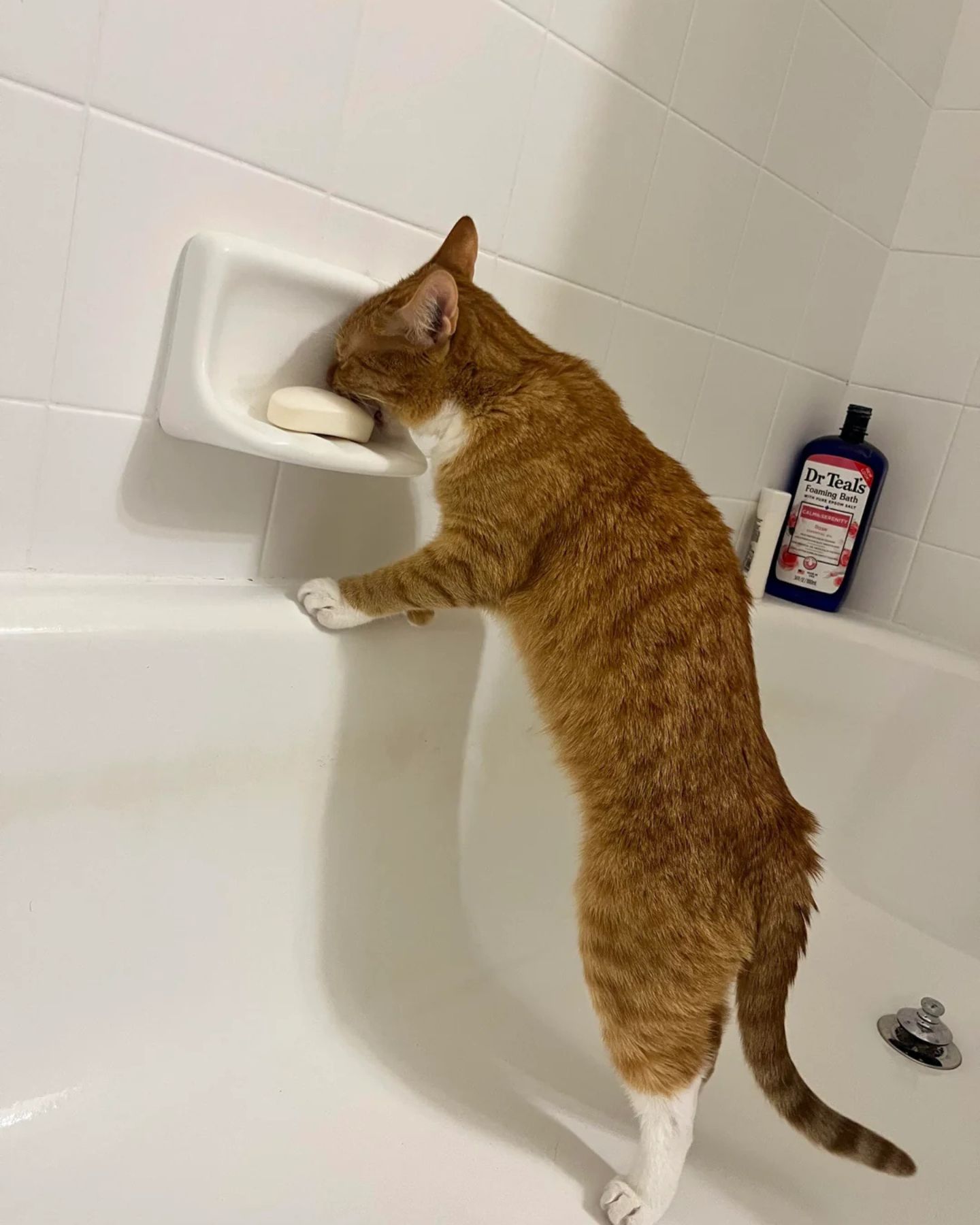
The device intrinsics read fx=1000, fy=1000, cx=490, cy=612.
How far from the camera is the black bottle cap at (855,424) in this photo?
1.56 metres

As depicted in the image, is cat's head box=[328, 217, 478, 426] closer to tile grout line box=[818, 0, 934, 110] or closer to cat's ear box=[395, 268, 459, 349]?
cat's ear box=[395, 268, 459, 349]

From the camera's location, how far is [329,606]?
96cm

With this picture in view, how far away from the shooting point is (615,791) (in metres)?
0.91

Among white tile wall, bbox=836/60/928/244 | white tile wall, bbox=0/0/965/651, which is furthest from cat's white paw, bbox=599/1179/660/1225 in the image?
white tile wall, bbox=836/60/928/244

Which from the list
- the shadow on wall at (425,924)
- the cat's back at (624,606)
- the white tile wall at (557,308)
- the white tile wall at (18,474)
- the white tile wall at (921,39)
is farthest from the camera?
the white tile wall at (921,39)

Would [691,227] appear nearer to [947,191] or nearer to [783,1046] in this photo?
[947,191]

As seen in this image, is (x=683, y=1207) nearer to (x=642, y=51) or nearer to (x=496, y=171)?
(x=496, y=171)

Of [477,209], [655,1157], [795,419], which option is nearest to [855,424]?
[795,419]

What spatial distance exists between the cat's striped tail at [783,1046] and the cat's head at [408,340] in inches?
23.0

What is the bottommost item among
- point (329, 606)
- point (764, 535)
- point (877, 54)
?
point (329, 606)

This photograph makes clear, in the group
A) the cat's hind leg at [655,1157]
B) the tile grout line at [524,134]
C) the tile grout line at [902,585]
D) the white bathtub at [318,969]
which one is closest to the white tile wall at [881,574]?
the tile grout line at [902,585]

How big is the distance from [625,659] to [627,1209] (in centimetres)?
49

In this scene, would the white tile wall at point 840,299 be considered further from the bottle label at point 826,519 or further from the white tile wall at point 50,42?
the white tile wall at point 50,42

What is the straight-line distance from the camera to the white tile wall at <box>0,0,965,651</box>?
0.79 meters
